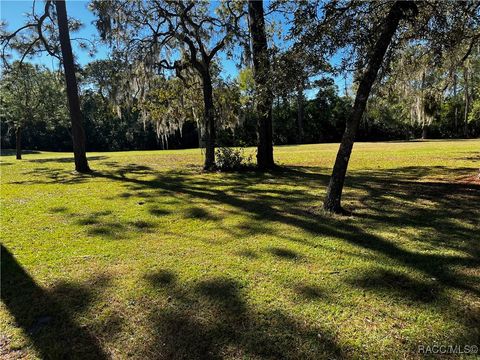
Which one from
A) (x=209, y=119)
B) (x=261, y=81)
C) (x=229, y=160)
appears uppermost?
(x=261, y=81)

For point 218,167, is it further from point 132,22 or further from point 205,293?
point 205,293

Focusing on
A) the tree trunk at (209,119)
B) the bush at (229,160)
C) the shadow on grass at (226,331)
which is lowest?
the shadow on grass at (226,331)

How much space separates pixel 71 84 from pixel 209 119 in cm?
461

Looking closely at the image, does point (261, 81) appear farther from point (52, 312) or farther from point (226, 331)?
point (52, 312)

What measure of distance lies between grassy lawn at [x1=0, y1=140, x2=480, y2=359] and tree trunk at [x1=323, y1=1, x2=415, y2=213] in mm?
416

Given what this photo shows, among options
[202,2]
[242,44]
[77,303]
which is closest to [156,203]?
[77,303]

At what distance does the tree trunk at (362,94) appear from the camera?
5.26 meters

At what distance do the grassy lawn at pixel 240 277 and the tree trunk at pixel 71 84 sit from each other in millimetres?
5066

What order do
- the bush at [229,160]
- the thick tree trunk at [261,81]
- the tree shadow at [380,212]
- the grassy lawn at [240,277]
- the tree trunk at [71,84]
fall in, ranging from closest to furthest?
the grassy lawn at [240,277] < the tree shadow at [380,212] < the thick tree trunk at [261,81] < the tree trunk at [71,84] < the bush at [229,160]

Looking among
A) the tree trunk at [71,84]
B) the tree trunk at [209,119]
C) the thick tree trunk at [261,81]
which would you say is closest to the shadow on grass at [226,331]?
the thick tree trunk at [261,81]

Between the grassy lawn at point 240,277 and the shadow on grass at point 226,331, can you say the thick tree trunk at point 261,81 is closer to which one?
the grassy lawn at point 240,277

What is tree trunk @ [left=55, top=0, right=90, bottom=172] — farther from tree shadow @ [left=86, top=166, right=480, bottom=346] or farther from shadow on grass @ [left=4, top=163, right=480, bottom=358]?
shadow on grass @ [left=4, top=163, right=480, bottom=358]

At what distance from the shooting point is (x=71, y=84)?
461 inches

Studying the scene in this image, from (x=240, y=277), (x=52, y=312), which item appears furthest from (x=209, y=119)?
(x=52, y=312)
